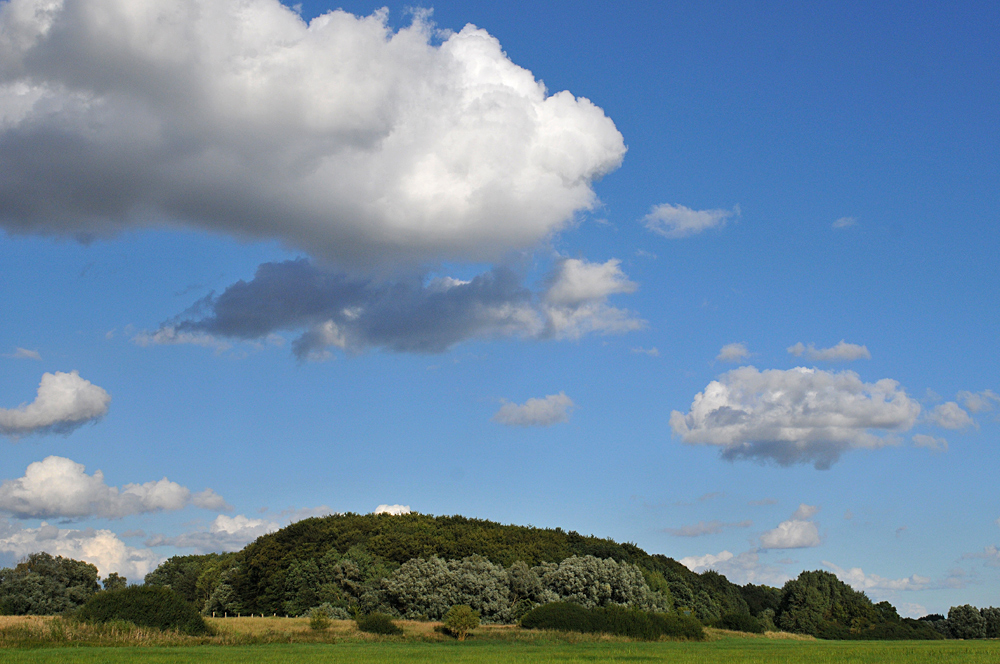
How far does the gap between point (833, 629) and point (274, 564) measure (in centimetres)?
8014

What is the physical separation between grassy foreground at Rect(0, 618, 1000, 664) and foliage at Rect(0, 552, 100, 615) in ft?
153

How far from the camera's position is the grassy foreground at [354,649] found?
39.3 metres

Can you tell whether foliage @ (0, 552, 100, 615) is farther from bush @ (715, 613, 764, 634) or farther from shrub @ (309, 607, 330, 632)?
bush @ (715, 613, 764, 634)

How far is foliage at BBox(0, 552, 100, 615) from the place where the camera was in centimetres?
10244

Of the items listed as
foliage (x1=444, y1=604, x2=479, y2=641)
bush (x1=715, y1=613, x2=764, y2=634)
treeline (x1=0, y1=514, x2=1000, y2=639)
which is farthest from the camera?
bush (x1=715, y1=613, x2=764, y2=634)

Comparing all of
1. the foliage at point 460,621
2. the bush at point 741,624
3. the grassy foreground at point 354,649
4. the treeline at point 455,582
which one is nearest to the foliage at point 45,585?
the treeline at point 455,582

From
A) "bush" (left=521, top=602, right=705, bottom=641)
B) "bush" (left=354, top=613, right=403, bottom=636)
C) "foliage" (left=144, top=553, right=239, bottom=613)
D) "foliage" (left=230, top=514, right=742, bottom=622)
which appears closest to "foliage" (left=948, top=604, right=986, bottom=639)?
"foliage" (left=230, top=514, right=742, bottom=622)

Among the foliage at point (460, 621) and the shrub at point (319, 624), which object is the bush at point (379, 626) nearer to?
the shrub at point (319, 624)

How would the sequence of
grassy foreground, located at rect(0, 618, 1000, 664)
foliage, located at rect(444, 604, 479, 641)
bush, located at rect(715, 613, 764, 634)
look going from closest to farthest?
grassy foreground, located at rect(0, 618, 1000, 664) → foliage, located at rect(444, 604, 479, 641) → bush, located at rect(715, 613, 764, 634)

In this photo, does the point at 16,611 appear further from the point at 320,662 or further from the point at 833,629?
the point at 833,629

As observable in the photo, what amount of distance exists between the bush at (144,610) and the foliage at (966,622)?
373ft

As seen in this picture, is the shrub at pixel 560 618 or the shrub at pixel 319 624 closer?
the shrub at pixel 319 624

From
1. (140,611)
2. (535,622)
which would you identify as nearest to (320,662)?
(140,611)

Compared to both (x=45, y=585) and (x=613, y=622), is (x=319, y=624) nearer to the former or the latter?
(x=613, y=622)
